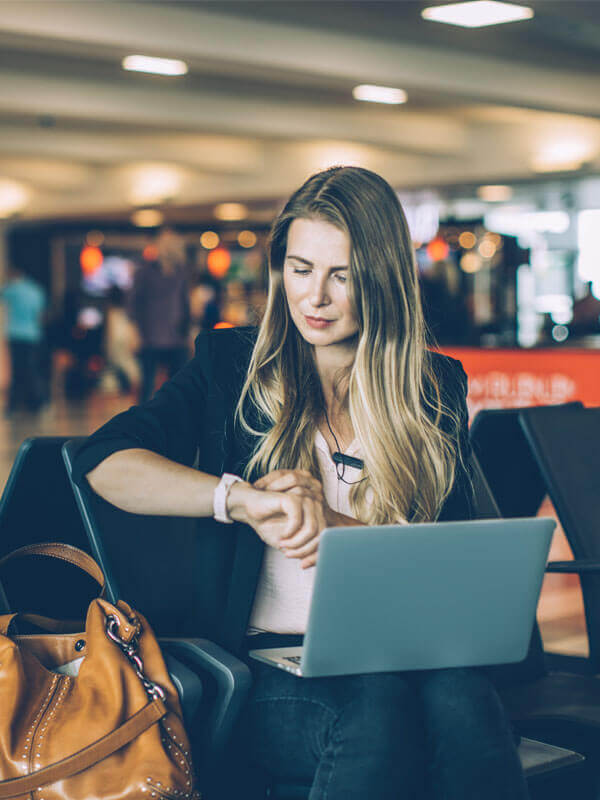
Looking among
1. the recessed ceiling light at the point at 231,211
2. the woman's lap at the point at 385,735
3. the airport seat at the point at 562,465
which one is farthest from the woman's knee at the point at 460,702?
the recessed ceiling light at the point at 231,211

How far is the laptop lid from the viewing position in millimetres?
1322

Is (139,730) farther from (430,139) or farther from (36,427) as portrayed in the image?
(430,139)

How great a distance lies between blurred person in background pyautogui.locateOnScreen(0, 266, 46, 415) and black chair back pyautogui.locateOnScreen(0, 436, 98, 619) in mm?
10748

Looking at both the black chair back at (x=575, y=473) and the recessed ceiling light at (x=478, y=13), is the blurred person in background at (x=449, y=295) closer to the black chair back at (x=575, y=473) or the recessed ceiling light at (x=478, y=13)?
the recessed ceiling light at (x=478, y=13)

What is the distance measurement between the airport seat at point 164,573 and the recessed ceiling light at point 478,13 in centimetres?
581

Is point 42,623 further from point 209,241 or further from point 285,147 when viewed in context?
point 209,241

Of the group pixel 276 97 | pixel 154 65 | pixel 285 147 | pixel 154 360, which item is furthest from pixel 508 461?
pixel 285 147

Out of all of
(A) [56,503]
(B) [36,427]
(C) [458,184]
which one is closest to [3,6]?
(B) [36,427]

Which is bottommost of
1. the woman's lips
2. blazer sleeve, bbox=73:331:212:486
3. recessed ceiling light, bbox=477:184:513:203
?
blazer sleeve, bbox=73:331:212:486

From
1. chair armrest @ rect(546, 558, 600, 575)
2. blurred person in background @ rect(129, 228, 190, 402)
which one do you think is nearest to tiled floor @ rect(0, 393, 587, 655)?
blurred person in background @ rect(129, 228, 190, 402)

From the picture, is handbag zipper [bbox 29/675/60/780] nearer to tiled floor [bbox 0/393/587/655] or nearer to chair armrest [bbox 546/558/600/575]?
chair armrest [bbox 546/558/600/575]

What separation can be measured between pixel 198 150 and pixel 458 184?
313cm

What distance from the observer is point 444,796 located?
141cm

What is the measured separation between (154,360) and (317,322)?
27.5ft
